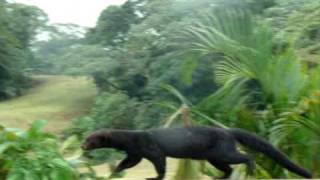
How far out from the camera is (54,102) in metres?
37.3

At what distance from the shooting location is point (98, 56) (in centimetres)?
2916

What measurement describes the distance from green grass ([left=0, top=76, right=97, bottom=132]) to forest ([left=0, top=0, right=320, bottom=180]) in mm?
74

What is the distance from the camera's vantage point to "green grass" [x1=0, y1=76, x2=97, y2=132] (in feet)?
110

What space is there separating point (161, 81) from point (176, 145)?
17634mm

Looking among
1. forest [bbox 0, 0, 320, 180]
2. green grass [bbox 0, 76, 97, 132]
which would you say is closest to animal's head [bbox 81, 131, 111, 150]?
forest [bbox 0, 0, 320, 180]

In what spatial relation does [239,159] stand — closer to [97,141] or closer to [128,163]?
[128,163]

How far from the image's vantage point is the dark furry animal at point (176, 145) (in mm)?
5055

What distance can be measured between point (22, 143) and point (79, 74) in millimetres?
25471

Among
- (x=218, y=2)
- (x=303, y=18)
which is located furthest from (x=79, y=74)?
(x=303, y=18)

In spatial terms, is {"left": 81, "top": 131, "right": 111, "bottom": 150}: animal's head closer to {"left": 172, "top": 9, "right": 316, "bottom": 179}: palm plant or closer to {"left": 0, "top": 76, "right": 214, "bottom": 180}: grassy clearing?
{"left": 172, "top": 9, "right": 316, "bottom": 179}: palm plant

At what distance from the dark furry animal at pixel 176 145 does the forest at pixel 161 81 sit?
0.68ft

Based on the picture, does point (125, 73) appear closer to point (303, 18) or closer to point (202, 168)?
point (303, 18)

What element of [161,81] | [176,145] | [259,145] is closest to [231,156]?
[259,145]

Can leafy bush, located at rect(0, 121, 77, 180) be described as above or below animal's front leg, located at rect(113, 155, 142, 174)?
above
